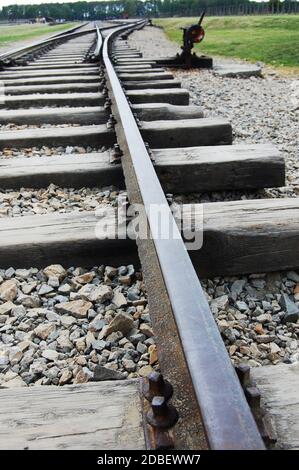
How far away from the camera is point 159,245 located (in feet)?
5.19

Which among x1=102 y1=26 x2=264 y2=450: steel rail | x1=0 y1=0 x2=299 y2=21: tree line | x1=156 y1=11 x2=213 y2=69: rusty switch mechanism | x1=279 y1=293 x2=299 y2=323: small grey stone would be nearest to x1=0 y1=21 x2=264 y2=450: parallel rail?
x1=102 y1=26 x2=264 y2=450: steel rail

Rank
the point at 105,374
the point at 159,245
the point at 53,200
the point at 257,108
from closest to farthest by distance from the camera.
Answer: the point at 105,374, the point at 159,245, the point at 53,200, the point at 257,108

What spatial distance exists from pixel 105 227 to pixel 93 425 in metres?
1.05

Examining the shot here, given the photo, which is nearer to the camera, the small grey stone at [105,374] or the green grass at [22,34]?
the small grey stone at [105,374]

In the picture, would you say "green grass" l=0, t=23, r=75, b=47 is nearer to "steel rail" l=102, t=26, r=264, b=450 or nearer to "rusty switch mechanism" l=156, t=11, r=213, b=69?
"rusty switch mechanism" l=156, t=11, r=213, b=69

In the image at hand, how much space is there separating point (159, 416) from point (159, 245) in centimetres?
59

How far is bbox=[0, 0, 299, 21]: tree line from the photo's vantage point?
5994 centimetres

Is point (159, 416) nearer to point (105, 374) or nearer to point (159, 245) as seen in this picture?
point (105, 374)

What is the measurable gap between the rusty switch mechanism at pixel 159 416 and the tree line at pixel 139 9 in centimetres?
5808

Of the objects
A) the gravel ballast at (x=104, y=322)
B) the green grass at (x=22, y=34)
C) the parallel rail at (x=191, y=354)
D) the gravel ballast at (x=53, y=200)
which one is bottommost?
the green grass at (x=22, y=34)

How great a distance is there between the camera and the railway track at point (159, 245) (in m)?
1.08

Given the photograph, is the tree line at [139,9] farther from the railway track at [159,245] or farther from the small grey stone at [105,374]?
the small grey stone at [105,374]

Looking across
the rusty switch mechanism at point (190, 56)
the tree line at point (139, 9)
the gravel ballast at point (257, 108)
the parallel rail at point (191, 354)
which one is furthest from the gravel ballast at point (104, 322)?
the tree line at point (139, 9)

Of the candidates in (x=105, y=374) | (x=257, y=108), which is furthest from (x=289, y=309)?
(x=257, y=108)
